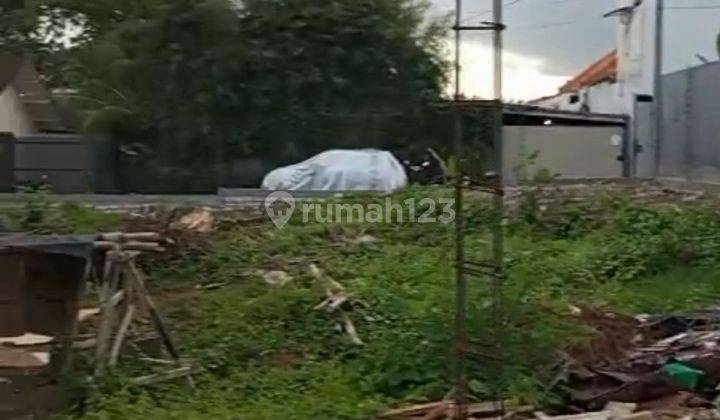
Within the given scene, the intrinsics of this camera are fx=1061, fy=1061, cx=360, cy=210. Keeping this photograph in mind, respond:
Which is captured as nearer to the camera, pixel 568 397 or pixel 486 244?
pixel 568 397

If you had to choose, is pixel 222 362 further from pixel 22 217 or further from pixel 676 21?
pixel 676 21

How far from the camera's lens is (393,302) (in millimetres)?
8383

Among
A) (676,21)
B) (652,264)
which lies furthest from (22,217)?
(676,21)

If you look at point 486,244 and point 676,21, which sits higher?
point 676,21

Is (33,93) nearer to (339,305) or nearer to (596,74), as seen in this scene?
(596,74)

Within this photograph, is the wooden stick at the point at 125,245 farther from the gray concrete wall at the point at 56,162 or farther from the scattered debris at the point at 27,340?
the gray concrete wall at the point at 56,162

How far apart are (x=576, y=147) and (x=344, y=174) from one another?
22.4ft

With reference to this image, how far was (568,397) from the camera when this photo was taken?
6.23 m

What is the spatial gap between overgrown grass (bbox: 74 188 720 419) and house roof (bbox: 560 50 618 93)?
16090mm


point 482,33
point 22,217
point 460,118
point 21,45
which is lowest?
point 22,217

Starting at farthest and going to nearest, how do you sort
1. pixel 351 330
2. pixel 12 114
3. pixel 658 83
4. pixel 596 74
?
pixel 596 74 < pixel 12 114 < pixel 658 83 < pixel 351 330

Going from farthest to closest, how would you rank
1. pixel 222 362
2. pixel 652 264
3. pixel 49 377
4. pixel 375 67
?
pixel 375 67, pixel 652 264, pixel 222 362, pixel 49 377

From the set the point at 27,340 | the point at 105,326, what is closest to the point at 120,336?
the point at 105,326

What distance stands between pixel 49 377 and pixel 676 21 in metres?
18.9
